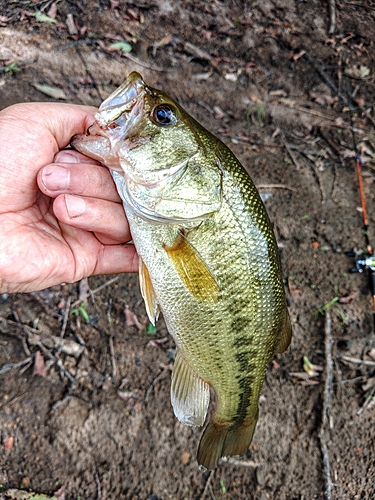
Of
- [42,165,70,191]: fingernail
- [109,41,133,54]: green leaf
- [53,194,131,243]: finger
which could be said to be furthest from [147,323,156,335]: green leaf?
[109,41,133,54]: green leaf

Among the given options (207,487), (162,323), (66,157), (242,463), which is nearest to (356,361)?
(242,463)

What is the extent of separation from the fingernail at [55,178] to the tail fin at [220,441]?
1677 millimetres

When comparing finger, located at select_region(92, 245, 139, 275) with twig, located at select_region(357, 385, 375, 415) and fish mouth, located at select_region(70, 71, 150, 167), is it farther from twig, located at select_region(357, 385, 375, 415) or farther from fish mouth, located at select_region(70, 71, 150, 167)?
twig, located at select_region(357, 385, 375, 415)

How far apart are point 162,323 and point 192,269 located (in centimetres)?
172

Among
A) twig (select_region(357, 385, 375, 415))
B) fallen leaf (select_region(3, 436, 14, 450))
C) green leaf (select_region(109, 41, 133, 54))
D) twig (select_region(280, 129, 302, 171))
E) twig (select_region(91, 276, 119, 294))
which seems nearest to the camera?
fallen leaf (select_region(3, 436, 14, 450))

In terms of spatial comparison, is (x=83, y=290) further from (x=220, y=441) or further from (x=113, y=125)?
(x=113, y=125)

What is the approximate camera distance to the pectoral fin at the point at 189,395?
2.44 metres

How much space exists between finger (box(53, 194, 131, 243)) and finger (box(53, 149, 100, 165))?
0.75ft

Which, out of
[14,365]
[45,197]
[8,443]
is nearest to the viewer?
[45,197]

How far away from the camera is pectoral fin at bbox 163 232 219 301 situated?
2041 mm

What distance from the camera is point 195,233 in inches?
81.0

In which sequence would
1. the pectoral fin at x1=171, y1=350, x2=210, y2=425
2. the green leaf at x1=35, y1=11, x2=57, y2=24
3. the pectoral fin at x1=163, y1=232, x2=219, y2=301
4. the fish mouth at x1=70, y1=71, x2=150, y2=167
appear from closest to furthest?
the fish mouth at x1=70, y1=71, x2=150, y2=167 → the pectoral fin at x1=163, y1=232, x2=219, y2=301 → the pectoral fin at x1=171, y1=350, x2=210, y2=425 → the green leaf at x1=35, y1=11, x2=57, y2=24

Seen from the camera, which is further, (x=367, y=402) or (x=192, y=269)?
(x=367, y=402)

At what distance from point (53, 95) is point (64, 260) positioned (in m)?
2.28
